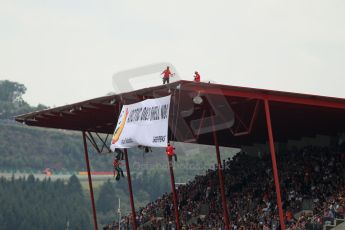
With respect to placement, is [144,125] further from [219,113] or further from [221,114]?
[221,114]

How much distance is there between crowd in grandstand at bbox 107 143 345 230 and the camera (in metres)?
31.8

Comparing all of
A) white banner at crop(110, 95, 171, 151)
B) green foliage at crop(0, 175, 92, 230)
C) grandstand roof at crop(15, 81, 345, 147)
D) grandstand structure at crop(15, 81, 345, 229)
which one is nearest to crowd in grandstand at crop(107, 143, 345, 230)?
grandstand structure at crop(15, 81, 345, 229)

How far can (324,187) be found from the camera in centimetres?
3297

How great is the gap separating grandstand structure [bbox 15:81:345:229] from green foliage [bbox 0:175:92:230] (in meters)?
72.0

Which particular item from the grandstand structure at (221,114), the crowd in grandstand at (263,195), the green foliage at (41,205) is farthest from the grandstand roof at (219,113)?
the green foliage at (41,205)

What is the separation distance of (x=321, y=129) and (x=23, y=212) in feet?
271

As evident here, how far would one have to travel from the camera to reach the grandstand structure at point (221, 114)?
2609 centimetres

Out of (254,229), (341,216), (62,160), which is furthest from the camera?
(62,160)

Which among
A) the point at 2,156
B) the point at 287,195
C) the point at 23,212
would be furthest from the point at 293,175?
the point at 2,156

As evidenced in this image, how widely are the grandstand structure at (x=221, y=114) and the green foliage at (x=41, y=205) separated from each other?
236 feet

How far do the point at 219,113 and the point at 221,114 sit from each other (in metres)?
0.30

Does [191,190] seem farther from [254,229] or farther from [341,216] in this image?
[341,216]

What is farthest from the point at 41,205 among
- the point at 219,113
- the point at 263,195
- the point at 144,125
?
the point at 144,125

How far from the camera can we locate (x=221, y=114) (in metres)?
31.4
